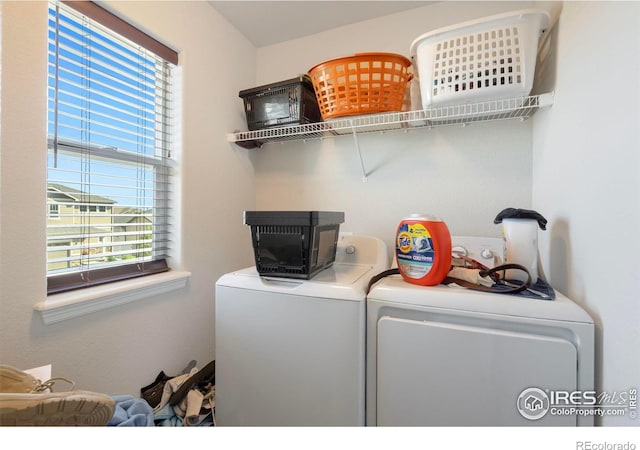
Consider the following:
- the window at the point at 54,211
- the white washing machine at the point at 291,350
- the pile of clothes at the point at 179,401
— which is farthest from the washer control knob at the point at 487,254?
the window at the point at 54,211

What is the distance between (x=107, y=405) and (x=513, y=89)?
164cm

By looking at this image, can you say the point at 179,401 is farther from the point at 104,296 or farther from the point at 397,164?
the point at 397,164

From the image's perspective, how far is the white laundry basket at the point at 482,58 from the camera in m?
1.03

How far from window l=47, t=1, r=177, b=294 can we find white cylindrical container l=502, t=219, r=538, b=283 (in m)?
1.63

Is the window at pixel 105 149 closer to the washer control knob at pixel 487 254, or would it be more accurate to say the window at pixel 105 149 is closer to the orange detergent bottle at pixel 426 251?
the orange detergent bottle at pixel 426 251

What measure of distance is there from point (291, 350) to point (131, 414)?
0.53 m

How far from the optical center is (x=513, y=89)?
1073 millimetres

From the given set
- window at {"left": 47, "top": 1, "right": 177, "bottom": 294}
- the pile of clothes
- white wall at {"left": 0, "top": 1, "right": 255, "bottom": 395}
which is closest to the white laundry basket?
white wall at {"left": 0, "top": 1, "right": 255, "bottom": 395}

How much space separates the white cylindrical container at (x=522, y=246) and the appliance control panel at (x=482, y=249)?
0.25 meters

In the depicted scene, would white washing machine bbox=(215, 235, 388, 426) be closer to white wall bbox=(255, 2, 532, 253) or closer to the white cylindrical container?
the white cylindrical container

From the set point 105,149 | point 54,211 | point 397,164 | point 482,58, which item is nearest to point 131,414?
point 54,211

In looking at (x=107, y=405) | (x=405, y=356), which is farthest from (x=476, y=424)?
(x=107, y=405)

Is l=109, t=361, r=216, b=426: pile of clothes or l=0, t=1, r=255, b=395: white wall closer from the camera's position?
l=0, t=1, r=255, b=395: white wall

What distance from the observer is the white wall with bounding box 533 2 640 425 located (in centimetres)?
63
